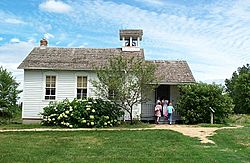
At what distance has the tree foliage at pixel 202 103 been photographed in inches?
878

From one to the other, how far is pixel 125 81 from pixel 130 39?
6.04 meters

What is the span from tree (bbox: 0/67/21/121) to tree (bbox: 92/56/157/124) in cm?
587

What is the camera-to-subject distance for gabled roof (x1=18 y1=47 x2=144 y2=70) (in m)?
23.0

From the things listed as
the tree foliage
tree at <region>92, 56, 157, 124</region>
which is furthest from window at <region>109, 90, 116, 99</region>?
the tree foliage

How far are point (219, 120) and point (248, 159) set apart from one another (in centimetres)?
1203

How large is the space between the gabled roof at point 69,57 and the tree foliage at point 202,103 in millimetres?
4486

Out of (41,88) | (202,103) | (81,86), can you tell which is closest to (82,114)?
(81,86)

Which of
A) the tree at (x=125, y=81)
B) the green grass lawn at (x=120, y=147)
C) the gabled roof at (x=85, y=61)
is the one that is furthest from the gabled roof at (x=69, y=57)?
the green grass lawn at (x=120, y=147)

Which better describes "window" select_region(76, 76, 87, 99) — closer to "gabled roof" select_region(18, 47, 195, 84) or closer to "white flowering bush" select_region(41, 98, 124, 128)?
"gabled roof" select_region(18, 47, 195, 84)

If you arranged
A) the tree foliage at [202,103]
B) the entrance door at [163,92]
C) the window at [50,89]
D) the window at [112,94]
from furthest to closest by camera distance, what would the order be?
the entrance door at [163,92], the window at [50,89], the tree foliage at [202,103], the window at [112,94]

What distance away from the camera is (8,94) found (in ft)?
75.9

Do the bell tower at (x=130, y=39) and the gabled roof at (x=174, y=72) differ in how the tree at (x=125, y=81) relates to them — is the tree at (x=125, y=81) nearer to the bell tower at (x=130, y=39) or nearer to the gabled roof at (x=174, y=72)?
the gabled roof at (x=174, y=72)

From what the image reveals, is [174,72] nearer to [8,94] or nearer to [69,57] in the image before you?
[69,57]

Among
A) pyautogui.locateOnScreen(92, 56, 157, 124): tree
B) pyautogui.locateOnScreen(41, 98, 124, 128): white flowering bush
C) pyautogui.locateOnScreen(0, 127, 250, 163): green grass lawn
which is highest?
Answer: pyautogui.locateOnScreen(92, 56, 157, 124): tree
